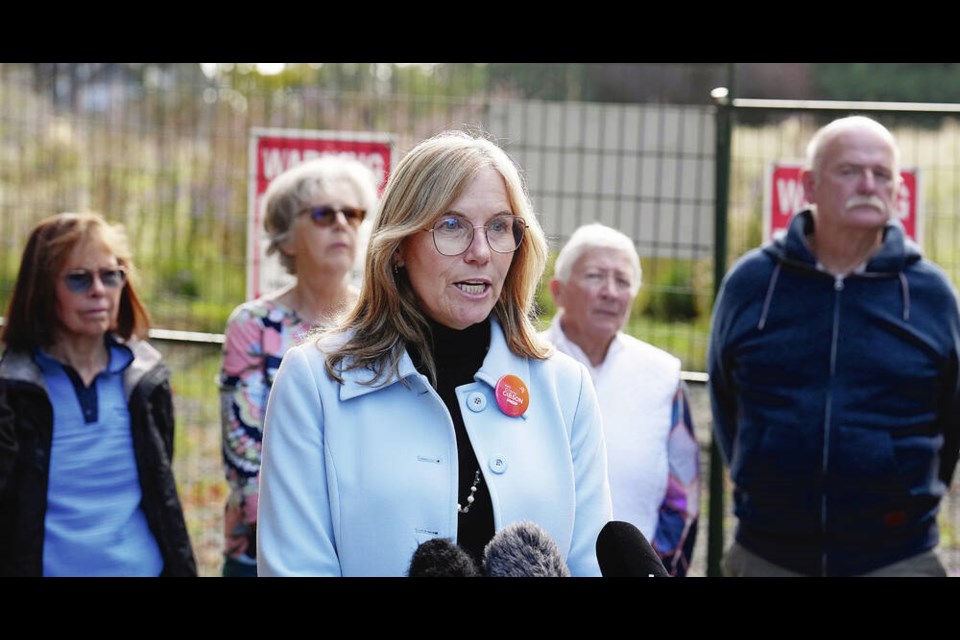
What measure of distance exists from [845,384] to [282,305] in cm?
211

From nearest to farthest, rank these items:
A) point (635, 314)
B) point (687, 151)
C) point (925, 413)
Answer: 1. point (925, 413)
2. point (687, 151)
3. point (635, 314)

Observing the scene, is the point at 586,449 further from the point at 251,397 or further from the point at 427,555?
the point at 251,397

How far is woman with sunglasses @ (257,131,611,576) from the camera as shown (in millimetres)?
2449

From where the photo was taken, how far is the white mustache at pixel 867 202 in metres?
4.49

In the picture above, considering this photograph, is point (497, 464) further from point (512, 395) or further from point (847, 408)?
point (847, 408)

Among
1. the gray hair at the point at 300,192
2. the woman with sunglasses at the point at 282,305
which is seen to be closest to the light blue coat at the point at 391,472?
the woman with sunglasses at the point at 282,305

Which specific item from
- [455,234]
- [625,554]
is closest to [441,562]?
[625,554]

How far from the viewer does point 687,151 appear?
5.88 meters

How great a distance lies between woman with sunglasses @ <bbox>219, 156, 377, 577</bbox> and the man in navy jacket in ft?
5.00

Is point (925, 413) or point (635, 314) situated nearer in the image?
point (925, 413)

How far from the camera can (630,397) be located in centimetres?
436
